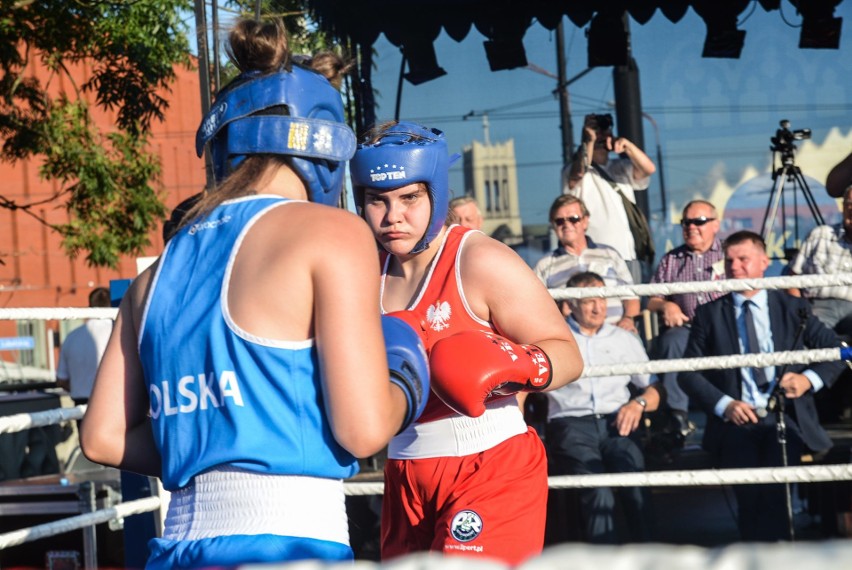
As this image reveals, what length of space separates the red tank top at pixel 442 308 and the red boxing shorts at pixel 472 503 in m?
0.14

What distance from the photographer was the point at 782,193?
6.53m

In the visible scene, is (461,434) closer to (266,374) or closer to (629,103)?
(266,374)

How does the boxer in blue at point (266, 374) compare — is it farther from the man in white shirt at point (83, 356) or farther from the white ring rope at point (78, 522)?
the man in white shirt at point (83, 356)

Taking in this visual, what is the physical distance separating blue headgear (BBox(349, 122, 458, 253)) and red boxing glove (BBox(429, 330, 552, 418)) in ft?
1.80

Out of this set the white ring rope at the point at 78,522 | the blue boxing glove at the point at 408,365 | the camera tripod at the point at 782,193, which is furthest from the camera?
the camera tripod at the point at 782,193

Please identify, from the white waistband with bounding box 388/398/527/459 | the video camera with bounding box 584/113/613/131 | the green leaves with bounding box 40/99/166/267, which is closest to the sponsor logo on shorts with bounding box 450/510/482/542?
the white waistband with bounding box 388/398/527/459

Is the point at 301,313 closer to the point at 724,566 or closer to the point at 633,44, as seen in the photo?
the point at 724,566

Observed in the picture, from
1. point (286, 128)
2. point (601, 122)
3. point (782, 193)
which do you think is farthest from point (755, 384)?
point (286, 128)

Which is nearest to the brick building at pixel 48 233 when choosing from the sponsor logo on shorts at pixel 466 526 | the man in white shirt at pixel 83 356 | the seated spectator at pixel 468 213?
the man in white shirt at pixel 83 356

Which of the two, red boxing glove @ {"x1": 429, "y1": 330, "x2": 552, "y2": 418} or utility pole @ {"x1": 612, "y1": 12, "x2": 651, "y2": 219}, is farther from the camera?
utility pole @ {"x1": 612, "y1": 12, "x2": 651, "y2": 219}

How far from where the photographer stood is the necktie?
4555mm

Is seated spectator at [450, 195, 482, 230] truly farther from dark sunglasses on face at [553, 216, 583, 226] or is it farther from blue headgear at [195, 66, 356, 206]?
blue headgear at [195, 66, 356, 206]

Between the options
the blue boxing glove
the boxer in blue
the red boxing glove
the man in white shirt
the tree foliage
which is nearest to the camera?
the boxer in blue

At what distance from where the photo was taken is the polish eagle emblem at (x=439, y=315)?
8.27 ft
